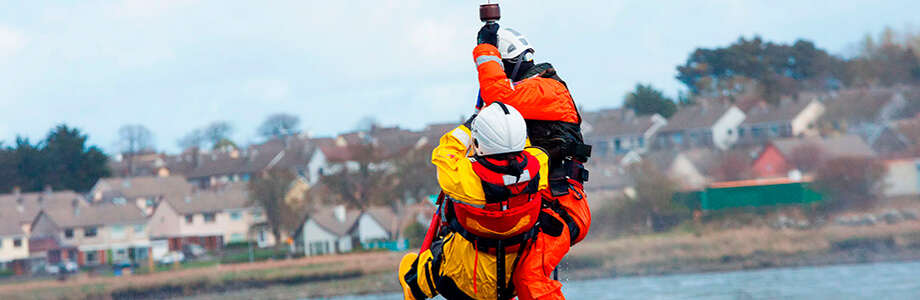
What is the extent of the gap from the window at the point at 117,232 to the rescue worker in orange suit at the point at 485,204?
2249 inches

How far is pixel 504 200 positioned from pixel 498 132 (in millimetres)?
350

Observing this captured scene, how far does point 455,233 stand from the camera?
6.12m

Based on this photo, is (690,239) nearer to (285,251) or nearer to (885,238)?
(885,238)

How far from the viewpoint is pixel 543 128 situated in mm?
6336

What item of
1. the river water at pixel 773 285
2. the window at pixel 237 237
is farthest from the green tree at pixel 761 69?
the window at pixel 237 237

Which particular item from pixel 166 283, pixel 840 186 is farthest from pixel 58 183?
pixel 840 186

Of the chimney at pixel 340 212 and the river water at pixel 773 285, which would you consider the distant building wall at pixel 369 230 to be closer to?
the chimney at pixel 340 212

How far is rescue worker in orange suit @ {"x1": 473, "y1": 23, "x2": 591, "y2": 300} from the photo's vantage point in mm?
6066

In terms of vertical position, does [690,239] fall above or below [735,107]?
below

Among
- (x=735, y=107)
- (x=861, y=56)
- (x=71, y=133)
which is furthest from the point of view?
(x=71, y=133)

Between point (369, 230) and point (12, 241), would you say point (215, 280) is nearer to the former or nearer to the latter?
point (369, 230)

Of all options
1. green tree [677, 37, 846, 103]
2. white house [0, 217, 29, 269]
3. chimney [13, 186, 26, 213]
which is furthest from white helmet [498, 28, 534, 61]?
chimney [13, 186, 26, 213]

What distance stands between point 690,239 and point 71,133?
3223 centimetres

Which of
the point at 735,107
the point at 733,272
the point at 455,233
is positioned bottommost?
the point at 733,272
